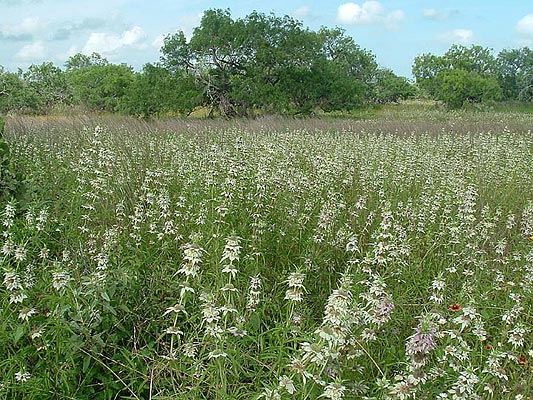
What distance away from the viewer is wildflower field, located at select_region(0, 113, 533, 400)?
208 centimetres

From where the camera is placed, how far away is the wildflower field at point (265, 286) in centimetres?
208

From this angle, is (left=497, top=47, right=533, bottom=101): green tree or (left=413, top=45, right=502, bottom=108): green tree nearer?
(left=413, top=45, right=502, bottom=108): green tree

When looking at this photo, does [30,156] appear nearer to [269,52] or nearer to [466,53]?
[269,52]

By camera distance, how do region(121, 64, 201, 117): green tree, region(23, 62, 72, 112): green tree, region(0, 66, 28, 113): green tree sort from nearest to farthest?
1. region(121, 64, 201, 117): green tree
2. region(0, 66, 28, 113): green tree
3. region(23, 62, 72, 112): green tree

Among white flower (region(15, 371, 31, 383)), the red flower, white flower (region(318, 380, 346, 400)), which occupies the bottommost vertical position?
white flower (region(15, 371, 31, 383))

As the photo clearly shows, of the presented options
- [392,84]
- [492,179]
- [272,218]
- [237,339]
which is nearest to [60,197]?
[272,218]

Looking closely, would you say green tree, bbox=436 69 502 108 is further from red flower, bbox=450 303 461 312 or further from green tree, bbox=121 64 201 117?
red flower, bbox=450 303 461 312

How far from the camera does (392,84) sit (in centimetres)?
5091

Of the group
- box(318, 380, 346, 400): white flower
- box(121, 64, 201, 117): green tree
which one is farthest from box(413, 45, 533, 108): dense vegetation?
box(318, 380, 346, 400): white flower

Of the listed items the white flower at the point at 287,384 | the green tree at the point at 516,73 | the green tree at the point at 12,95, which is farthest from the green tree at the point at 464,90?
the white flower at the point at 287,384

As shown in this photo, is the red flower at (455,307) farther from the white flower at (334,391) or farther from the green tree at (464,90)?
the green tree at (464,90)

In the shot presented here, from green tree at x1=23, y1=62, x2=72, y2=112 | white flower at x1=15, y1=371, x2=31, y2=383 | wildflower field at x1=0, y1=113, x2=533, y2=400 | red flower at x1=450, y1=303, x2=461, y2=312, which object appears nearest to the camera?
wildflower field at x1=0, y1=113, x2=533, y2=400

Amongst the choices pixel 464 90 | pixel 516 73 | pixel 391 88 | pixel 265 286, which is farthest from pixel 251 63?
pixel 516 73

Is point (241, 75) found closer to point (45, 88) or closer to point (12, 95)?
point (12, 95)
